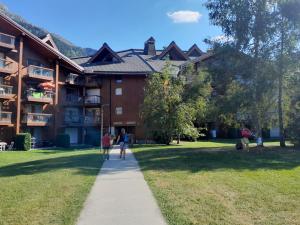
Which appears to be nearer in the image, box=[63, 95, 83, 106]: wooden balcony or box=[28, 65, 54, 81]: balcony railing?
box=[28, 65, 54, 81]: balcony railing

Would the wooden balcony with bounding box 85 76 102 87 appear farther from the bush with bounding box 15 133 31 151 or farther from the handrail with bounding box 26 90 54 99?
the bush with bounding box 15 133 31 151

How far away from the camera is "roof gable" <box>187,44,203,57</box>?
5406 centimetres

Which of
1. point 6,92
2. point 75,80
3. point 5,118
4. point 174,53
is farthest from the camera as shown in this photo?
point 174,53

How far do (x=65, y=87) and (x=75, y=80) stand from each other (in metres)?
1.37

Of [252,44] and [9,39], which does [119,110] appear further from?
[252,44]

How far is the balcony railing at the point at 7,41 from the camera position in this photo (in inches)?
1325

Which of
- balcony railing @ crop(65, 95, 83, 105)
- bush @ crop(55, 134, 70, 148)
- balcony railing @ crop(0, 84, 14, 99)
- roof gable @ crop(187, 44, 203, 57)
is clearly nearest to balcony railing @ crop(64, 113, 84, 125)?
balcony railing @ crop(65, 95, 83, 105)

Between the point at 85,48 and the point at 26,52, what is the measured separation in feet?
376

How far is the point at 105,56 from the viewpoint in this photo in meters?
47.4

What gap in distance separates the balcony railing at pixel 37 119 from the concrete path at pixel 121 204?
80.8 feet

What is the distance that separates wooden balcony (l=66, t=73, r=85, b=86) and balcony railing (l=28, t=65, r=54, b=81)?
300 cm

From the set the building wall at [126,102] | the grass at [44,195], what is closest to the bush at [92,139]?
the building wall at [126,102]

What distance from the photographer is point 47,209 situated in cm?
847

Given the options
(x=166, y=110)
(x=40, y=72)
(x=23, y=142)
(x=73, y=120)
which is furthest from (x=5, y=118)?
(x=166, y=110)
